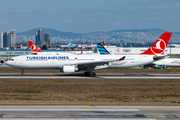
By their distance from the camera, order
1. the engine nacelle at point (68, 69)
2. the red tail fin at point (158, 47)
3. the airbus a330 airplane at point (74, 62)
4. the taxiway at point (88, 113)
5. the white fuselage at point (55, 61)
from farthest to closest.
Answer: the red tail fin at point (158, 47) → the white fuselage at point (55, 61) → the airbus a330 airplane at point (74, 62) → the engine nacelle at point (68, 69) → the taxiway at point (88, 113)

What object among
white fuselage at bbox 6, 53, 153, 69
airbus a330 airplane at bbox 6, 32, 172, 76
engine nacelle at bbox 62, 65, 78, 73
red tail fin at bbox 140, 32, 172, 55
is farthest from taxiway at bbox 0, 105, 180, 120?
red tail fin at bbox 140, 32, 172, 55

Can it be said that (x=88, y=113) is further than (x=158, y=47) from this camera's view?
No

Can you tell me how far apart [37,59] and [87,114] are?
29.8 meters

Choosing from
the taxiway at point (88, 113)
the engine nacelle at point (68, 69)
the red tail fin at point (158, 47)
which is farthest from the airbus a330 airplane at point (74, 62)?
the taxiway at point (88, 113)

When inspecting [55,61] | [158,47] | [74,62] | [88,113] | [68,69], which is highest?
[158,47]

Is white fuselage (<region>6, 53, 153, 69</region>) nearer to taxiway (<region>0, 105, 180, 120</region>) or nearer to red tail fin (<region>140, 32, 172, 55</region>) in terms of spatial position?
red tail fin (<region>140, 32, 172, 55</region>)

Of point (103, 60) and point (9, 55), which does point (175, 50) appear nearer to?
point (9, 55)

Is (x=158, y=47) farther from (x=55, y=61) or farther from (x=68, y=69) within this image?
(x=55, y=61)

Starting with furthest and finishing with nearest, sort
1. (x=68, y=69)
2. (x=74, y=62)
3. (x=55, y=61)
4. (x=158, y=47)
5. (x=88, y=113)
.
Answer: (x=158, y=47)
(x=74, y=62)
(x=55, y=61)
(x=68, y=69)
(x=88, y=113)

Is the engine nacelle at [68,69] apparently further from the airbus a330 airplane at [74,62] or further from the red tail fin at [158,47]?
the red tail fin at [158,47]

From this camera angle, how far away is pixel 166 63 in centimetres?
7650

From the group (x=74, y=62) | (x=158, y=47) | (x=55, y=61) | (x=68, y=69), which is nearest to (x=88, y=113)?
(x=68, y=69)

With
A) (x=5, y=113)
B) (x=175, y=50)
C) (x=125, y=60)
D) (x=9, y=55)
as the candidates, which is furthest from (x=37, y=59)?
(x=175, y=50)

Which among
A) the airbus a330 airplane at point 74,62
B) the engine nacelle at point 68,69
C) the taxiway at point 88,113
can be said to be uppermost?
the airbus a330 airplane at point 74,62
